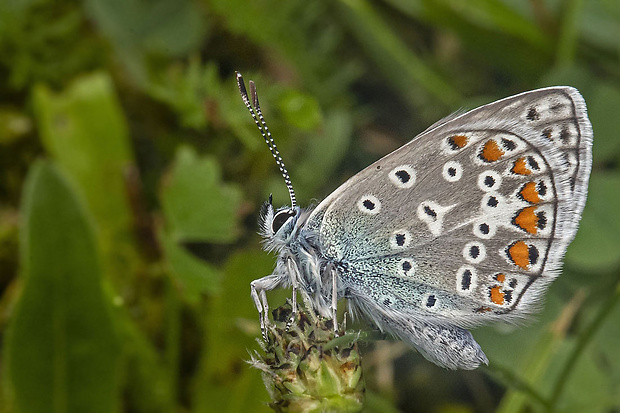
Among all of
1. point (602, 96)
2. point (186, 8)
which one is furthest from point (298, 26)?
point (602, 96)

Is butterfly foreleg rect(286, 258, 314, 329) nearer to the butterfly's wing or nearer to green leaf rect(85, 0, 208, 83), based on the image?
the butterfly's wing

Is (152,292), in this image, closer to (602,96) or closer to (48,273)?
(48,273)

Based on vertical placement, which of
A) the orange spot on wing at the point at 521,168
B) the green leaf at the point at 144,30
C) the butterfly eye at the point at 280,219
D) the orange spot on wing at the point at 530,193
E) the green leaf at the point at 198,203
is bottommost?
the orange spot on wing at the point at 530,193

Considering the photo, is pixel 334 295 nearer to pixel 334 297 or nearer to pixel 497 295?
pixel 334 297

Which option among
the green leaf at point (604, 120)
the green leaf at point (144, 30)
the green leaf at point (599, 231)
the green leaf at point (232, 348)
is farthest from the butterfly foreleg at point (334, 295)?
the green leaf at point (144, 30)

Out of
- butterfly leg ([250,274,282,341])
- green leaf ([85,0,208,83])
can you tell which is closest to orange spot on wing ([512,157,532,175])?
butterfly leg ([250,274,282,341])

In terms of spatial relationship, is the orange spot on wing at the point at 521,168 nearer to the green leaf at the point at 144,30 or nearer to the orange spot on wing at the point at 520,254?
the orange spot on wing at the point at 520,254

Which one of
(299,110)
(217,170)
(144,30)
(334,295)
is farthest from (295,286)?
(144,30)
